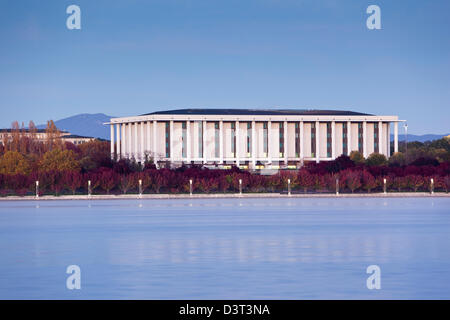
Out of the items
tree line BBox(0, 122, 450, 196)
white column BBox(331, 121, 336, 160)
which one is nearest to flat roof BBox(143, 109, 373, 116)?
white column BBox(331, 121, 336, 160)

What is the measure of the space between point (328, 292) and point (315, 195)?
65951mm

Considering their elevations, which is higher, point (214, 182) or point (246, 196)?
point (214, 182)

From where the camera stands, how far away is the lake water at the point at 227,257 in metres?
20.2

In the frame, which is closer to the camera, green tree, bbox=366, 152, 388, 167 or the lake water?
the lake water

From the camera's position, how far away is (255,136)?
143875 mm

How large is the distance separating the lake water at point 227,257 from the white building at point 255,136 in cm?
9370

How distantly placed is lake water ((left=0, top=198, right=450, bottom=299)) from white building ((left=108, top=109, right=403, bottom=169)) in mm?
93701

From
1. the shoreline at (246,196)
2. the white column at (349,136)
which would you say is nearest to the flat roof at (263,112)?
the white column at (349,136)

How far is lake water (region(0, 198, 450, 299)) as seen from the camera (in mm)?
20250

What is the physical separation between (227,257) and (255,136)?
11686 centimetres

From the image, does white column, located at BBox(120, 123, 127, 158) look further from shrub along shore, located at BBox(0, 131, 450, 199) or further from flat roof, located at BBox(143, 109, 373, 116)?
shrub along shore, located at BBox(0, 131, 450, 199)
